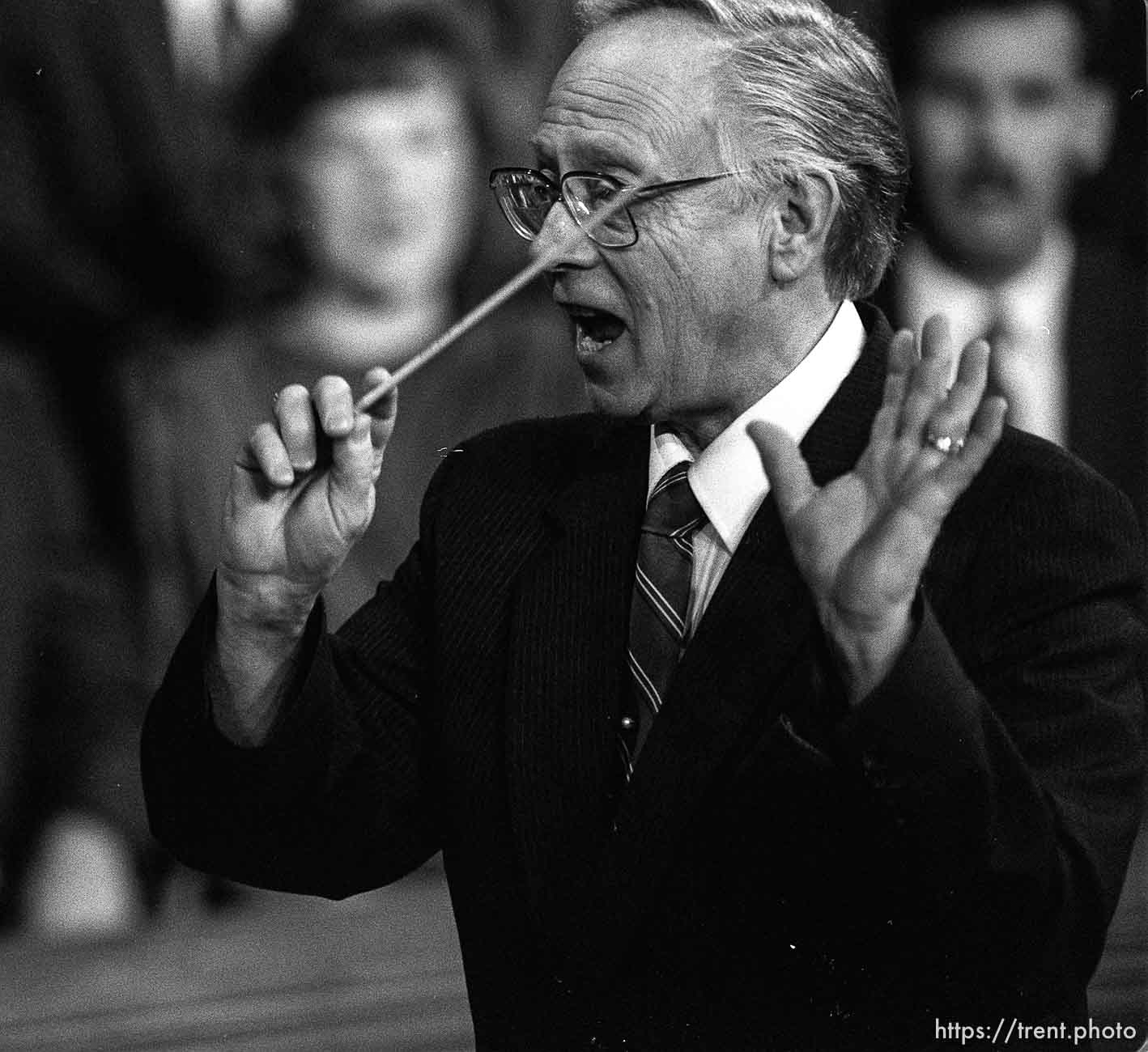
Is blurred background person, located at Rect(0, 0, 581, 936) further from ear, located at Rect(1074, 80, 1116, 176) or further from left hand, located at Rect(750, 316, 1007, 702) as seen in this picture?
left hand, located at Rect(750, 316, 1007, 702)

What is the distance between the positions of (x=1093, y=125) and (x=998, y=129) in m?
0.17

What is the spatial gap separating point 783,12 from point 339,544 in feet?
2.01

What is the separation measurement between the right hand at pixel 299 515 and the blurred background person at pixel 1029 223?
75.4 inches

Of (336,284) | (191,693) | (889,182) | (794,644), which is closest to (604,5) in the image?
(889,182)

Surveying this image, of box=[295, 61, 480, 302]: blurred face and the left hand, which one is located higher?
the left hand

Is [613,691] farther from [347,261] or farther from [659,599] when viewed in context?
[347,261]

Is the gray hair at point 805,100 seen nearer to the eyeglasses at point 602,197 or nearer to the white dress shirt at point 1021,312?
the eyeglasses at point 602,197

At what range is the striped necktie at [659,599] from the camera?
1.50 metres

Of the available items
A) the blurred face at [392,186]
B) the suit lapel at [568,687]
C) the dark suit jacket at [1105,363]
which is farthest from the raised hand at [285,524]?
the dark suit jacket at [1105,363]

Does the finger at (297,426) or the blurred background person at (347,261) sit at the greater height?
the finger at (297,426)

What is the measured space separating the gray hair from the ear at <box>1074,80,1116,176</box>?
1.62 m

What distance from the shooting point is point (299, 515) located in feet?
4.53

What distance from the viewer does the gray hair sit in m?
1.54

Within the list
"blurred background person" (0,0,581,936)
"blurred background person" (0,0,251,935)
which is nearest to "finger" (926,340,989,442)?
"blurred background person" (0,0,581,936)
